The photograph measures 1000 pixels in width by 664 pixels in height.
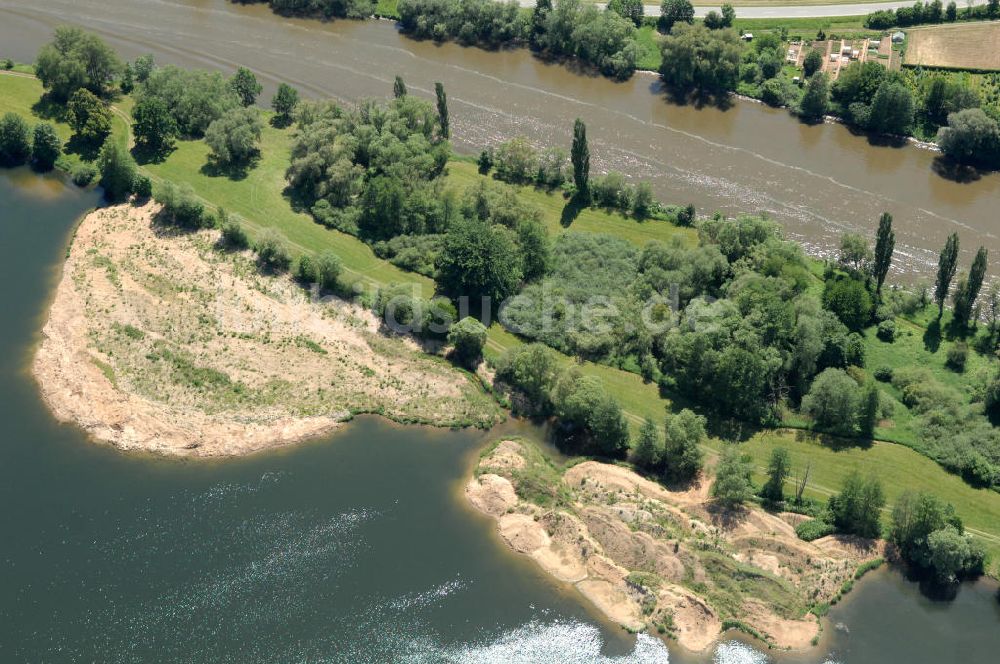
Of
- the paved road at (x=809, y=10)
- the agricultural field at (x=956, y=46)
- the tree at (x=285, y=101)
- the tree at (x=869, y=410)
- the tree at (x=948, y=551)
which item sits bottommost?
the tree at (x=948, y=551)

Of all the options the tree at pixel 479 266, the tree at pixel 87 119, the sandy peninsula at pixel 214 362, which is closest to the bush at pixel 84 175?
the tree at pixel 87 119

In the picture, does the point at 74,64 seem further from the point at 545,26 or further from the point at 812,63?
the point at 812,63

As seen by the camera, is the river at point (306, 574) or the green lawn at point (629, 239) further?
the green lawn at point (629, 239)

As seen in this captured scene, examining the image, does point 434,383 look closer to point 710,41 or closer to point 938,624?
point 938,624

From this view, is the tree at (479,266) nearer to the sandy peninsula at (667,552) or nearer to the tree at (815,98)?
the sandy peninsula at (667,552)

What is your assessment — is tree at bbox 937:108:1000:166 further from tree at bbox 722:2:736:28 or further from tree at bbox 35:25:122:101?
tree at bbox 35:25:122:101

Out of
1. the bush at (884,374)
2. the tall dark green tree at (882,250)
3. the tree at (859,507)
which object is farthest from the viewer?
the tall dark green tree at (882,250)

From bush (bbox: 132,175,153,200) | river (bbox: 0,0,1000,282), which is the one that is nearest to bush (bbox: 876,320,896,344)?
river (bbox: 0,0,1000,282)

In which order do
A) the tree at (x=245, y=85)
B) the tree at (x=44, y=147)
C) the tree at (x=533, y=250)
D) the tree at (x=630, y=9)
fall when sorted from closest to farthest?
the tree at (x=533, y=250) → the tree at (x=44, y=147) → the tree at (x=245, y=85) → the tree at (x=630, y=9)
